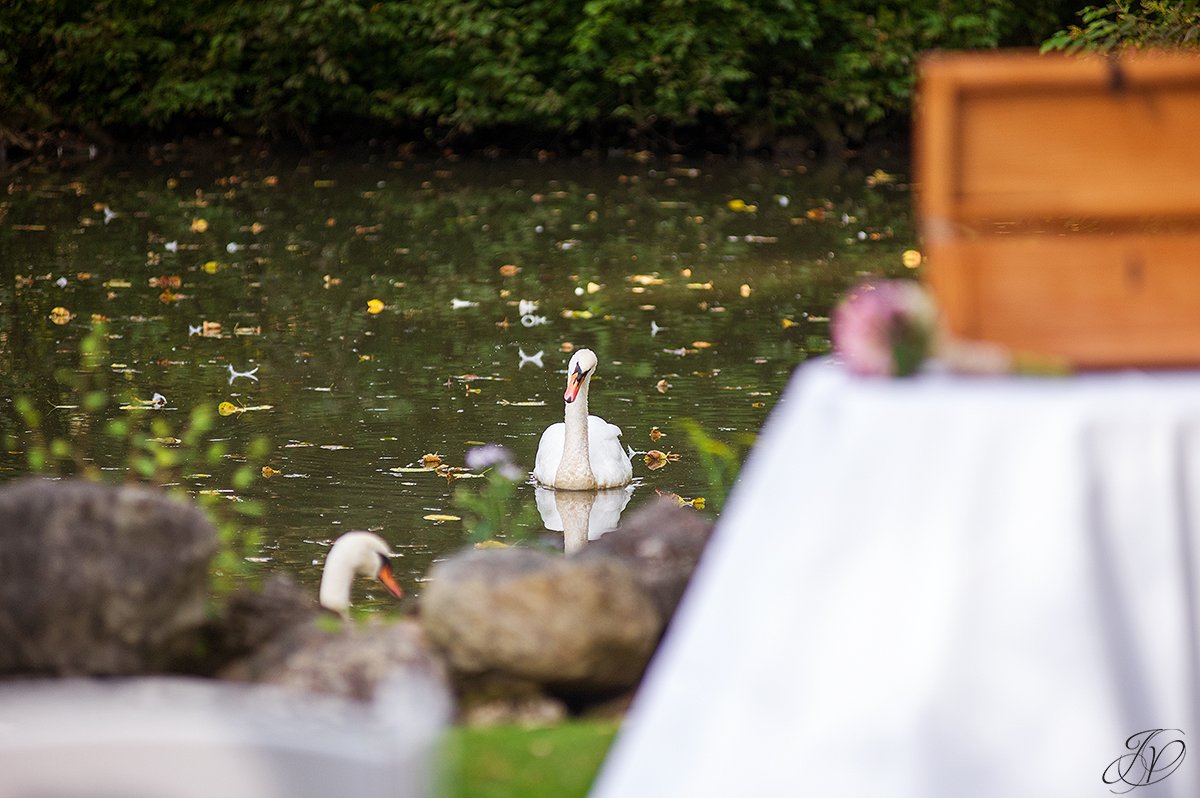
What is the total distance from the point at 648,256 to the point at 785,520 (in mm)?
10071

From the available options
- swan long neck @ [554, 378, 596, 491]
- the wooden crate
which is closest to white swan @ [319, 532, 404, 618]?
swan long neck @ [554, 378, 596, 491]

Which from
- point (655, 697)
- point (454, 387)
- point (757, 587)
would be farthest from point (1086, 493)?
point (454, 387)

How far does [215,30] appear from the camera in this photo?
20719mm

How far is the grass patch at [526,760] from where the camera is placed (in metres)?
2.73

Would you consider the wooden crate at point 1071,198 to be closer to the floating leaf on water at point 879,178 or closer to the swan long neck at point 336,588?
the swan long neck at point 336,588

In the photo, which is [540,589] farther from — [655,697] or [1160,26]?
[1160,26]

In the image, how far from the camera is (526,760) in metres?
2.84

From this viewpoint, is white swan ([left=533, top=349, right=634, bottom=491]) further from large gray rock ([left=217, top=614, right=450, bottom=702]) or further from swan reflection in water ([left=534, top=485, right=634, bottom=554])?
large gray rock ([left=217, top=614, right=450, bottom=702])

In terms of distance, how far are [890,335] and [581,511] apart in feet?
13.5

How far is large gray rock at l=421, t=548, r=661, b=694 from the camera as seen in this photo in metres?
2.99

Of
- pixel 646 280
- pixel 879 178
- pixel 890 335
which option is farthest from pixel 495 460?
pixel 879 178

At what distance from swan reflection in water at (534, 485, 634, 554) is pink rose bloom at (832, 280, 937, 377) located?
3832mm

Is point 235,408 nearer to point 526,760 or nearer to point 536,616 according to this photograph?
point 536,616

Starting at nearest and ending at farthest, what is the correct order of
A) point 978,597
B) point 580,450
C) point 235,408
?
point 978,597 < point 580,450 < point 235,408
